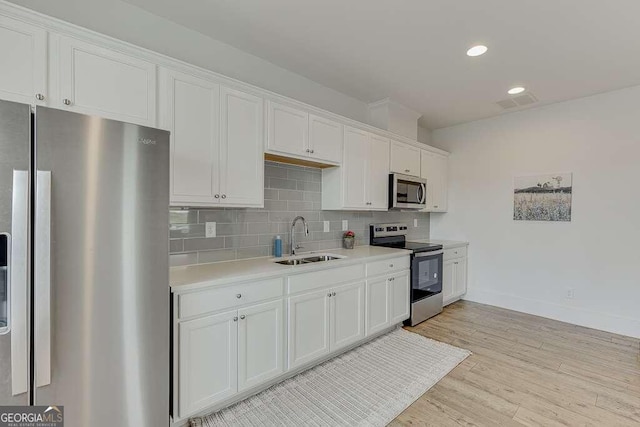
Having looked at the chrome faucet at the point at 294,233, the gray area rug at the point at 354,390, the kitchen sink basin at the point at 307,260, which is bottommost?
the gray area rug at the point at 354,390

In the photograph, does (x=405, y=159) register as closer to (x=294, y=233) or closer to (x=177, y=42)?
(x=294, y=233)

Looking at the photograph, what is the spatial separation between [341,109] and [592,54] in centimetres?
235

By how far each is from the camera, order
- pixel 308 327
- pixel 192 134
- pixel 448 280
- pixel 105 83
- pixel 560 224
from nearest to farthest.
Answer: pixel 105 83
pixel 192 134
pixel 308 327
pixel 560 224
pixel 448 280

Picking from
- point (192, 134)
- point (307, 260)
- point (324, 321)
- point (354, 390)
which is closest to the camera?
point (192, 134)

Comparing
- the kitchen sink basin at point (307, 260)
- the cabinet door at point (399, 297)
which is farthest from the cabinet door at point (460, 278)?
the kitchen sink basin at point (307, 260)

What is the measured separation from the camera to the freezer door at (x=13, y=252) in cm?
116

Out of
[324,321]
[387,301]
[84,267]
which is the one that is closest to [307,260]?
[324,321]

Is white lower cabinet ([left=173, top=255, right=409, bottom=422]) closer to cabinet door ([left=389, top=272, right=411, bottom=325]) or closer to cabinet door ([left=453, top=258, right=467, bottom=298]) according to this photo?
cabinet door ([left=389, top=272, right=411, bottom=325])

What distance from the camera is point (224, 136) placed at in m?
2.22

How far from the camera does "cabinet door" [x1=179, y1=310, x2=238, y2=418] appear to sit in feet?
5.83

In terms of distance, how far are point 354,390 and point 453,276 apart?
263cm

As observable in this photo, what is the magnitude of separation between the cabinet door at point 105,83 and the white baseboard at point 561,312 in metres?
4.68

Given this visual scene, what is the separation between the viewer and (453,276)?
13.9 feet

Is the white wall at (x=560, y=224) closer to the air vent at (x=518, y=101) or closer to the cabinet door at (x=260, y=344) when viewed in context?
the air vent at (x=518, y=101)
